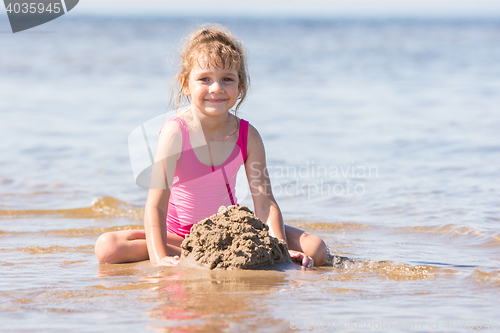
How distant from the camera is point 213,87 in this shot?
131 inches

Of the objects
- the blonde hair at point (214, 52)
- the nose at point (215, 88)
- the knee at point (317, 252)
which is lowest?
the knee at point (317, 252)

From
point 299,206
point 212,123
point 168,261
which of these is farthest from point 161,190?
point 299,206

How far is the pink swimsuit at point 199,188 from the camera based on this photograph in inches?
137

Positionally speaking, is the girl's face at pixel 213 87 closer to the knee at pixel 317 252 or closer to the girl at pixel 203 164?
the girl at pixel 203 164

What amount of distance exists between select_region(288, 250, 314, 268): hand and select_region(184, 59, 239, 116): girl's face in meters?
0.98

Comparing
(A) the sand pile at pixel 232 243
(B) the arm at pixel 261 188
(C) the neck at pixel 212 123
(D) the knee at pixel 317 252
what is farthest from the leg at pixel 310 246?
(C) the neck at pixel 212 123

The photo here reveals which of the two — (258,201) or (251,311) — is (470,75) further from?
(251,311)

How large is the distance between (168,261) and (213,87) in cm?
107

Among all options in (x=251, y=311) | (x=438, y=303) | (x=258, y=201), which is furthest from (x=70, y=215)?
(x=438, y=303)

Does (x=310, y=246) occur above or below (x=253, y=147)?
below

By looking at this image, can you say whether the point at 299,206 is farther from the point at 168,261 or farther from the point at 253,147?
the point at 168,261

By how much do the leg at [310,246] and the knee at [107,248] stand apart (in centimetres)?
108

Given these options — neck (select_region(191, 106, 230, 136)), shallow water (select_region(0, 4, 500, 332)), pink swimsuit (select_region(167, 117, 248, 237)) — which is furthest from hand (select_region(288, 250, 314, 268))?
neck (select_region(191, 106, 230, 136))

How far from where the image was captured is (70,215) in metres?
5.03
